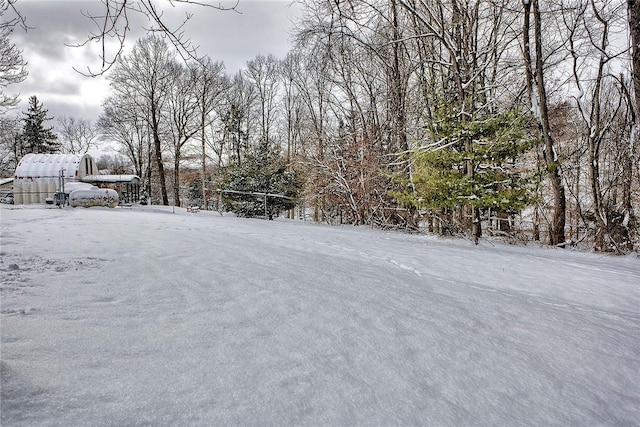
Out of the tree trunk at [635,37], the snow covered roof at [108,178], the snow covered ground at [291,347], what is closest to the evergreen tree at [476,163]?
the tree trunk at [635,37]

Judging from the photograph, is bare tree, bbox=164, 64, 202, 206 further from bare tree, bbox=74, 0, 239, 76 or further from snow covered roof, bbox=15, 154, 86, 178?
bare tree, bbox=74, 0, 239, 76

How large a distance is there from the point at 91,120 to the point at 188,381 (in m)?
37.5

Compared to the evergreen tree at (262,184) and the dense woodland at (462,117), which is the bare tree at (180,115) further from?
the evergreen tree at (262,184)

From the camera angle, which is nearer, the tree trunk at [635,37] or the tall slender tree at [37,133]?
the tree trunk at [635,37]

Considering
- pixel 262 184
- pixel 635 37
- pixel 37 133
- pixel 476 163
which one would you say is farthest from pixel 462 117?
pixel 37 133

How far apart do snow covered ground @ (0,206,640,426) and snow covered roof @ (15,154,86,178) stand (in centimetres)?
1693

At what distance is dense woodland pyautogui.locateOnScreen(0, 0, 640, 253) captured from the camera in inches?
270

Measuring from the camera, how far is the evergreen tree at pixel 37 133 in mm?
28516

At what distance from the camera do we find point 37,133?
94.9 feet

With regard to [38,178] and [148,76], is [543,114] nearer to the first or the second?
[38,178]

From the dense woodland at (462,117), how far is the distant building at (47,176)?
2137mm

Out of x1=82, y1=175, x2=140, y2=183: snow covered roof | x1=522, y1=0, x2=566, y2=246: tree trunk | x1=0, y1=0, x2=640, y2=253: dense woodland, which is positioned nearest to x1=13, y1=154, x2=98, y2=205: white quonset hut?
x1=82, y1=175, x2=140, y2=183: snow covered roof

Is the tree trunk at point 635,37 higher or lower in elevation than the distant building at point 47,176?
higher

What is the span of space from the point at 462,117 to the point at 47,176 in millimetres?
18555
